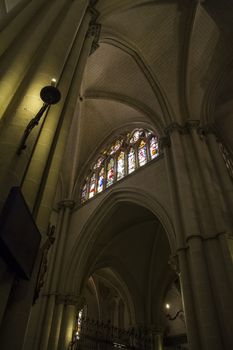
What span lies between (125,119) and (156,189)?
19.1ft

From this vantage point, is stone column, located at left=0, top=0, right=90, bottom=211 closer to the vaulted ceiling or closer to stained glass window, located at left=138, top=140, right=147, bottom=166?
the vaulted ceiling

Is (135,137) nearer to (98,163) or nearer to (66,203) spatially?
(98,163)

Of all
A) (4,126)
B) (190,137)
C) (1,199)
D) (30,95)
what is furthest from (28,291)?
(190,137)

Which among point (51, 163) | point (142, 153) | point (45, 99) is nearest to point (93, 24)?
point (45, 99)

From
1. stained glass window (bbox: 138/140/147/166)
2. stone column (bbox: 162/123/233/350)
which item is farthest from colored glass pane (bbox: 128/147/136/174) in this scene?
stone column (bbox: 162/123/233/350)

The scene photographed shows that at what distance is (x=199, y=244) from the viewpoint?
6941 mm

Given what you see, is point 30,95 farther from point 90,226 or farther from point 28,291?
point 90,226

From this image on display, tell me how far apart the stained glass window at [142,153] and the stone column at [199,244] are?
3.03 metres

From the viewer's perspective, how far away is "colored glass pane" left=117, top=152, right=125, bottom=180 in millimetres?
13452

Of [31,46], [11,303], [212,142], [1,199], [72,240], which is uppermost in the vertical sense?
[212,142]

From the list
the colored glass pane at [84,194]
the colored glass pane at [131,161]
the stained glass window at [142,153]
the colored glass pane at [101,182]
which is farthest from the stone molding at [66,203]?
the stained glass window at [142,153]

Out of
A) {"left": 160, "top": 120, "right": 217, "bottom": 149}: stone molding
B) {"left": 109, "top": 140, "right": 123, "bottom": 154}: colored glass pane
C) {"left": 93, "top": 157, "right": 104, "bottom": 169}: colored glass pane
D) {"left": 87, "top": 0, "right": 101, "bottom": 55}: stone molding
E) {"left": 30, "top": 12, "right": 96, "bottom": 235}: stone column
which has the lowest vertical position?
{"left": 30, "top": 12, "right": 96, "bottom": 235}: stone column

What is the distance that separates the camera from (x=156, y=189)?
1086 cm

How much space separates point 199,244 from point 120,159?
805cm
